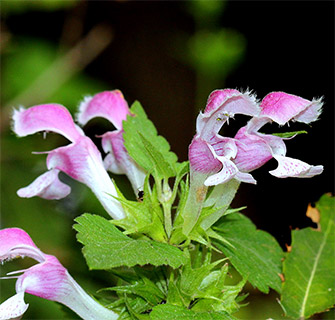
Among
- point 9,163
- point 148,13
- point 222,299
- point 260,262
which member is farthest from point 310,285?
point 148,13

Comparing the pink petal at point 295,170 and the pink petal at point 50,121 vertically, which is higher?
the pink petal at point 50,121

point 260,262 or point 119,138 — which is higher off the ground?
point 119,138

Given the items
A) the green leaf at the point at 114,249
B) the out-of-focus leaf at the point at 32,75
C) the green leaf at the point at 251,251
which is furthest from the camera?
the out-of-focus leaf at the point at 32,75

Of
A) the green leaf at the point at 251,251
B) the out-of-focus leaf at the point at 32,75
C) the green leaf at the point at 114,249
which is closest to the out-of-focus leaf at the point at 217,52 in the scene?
the out-of-focus leaf at the point at 32,75

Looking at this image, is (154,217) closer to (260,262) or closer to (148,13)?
(260,262)

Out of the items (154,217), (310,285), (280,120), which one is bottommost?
(310,285)

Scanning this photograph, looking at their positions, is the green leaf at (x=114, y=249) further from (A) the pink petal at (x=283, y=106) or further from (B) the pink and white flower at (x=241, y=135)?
(A) the pink petal at (x=283, y=106)

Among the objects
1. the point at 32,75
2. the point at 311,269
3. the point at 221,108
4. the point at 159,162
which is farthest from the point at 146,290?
the point at 32,75
